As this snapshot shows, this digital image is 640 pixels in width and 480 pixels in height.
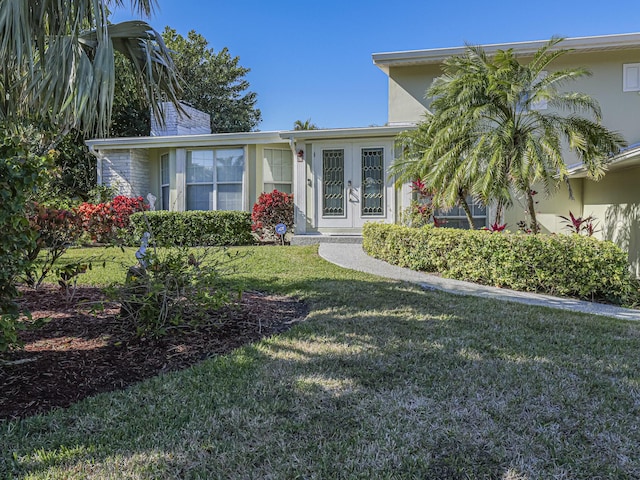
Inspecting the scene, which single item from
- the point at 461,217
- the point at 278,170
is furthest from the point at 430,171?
the point at 278,170

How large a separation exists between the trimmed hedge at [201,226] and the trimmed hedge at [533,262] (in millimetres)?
5476

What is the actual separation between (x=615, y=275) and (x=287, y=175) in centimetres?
920

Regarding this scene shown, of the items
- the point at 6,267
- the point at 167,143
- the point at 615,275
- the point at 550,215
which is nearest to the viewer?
the point at 6,267

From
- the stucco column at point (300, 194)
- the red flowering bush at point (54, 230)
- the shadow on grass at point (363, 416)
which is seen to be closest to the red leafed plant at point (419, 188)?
the stucco column at point (300, 194)

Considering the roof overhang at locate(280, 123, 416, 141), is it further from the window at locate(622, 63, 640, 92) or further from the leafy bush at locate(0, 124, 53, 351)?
the leafy bush at locate(0, 124, 53, 351)

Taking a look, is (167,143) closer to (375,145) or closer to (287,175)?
(287,175)

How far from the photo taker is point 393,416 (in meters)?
2.55

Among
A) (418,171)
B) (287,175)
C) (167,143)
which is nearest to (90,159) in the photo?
(167,143)

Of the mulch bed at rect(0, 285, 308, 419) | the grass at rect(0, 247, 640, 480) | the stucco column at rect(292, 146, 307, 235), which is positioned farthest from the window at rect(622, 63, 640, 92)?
the mulch bed at rect(0, 285, 308, 419)

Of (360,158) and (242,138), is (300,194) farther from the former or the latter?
(242,138)

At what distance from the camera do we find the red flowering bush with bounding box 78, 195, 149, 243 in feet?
35.2

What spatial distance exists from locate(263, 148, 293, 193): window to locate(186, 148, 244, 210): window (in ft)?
2.42

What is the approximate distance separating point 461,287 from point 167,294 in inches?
173

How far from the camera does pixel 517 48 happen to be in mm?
11281
